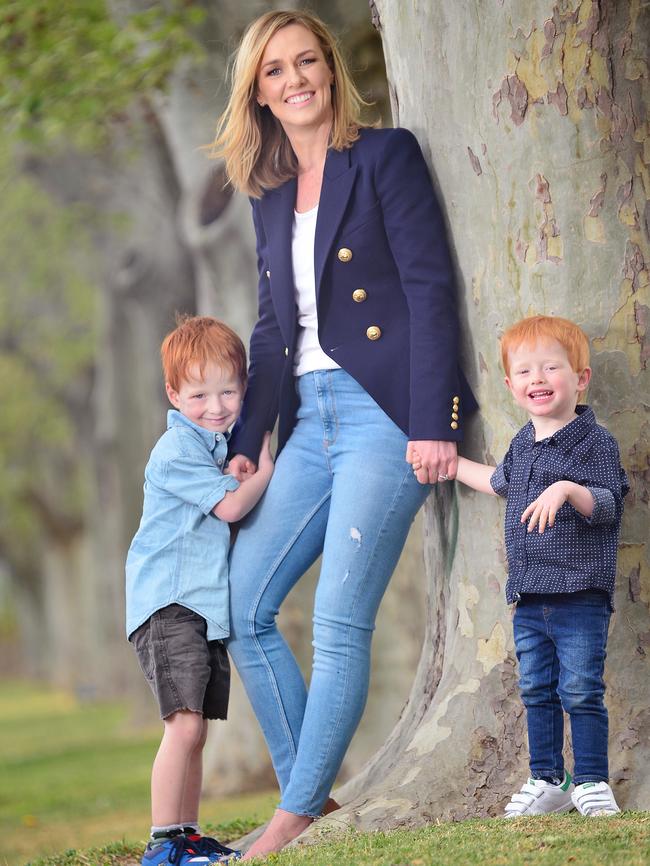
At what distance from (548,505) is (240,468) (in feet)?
4.36

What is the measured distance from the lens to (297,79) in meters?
4.89

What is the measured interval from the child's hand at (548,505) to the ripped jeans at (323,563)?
66cm

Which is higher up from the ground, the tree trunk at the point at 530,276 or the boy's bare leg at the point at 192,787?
the tree trunk at the point at 530,276

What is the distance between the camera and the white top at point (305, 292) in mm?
4906

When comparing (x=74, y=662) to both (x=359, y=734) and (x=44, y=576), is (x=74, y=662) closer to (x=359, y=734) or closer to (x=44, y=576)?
(x=44, y=576)

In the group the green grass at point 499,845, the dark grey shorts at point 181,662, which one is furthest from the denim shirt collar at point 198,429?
the green grass at point 499,845

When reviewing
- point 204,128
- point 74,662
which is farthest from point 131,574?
point 74,662

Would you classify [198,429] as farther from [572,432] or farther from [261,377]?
[572,432]

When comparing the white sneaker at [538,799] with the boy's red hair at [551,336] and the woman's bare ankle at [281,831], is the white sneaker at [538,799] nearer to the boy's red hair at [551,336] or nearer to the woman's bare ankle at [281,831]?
the woman's bare ankle at [281,831]

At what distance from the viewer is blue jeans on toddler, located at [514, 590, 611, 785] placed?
425cm

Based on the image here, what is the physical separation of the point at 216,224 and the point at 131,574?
6227mm

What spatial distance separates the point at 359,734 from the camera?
1041cm

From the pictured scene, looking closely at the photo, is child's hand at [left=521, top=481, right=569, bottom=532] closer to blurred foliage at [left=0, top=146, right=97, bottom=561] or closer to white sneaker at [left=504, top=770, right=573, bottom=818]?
white sneaker at [left=504, top=770, right=573, bottom=818]

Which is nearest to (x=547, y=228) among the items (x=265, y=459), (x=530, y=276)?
(x=530, y=276)
